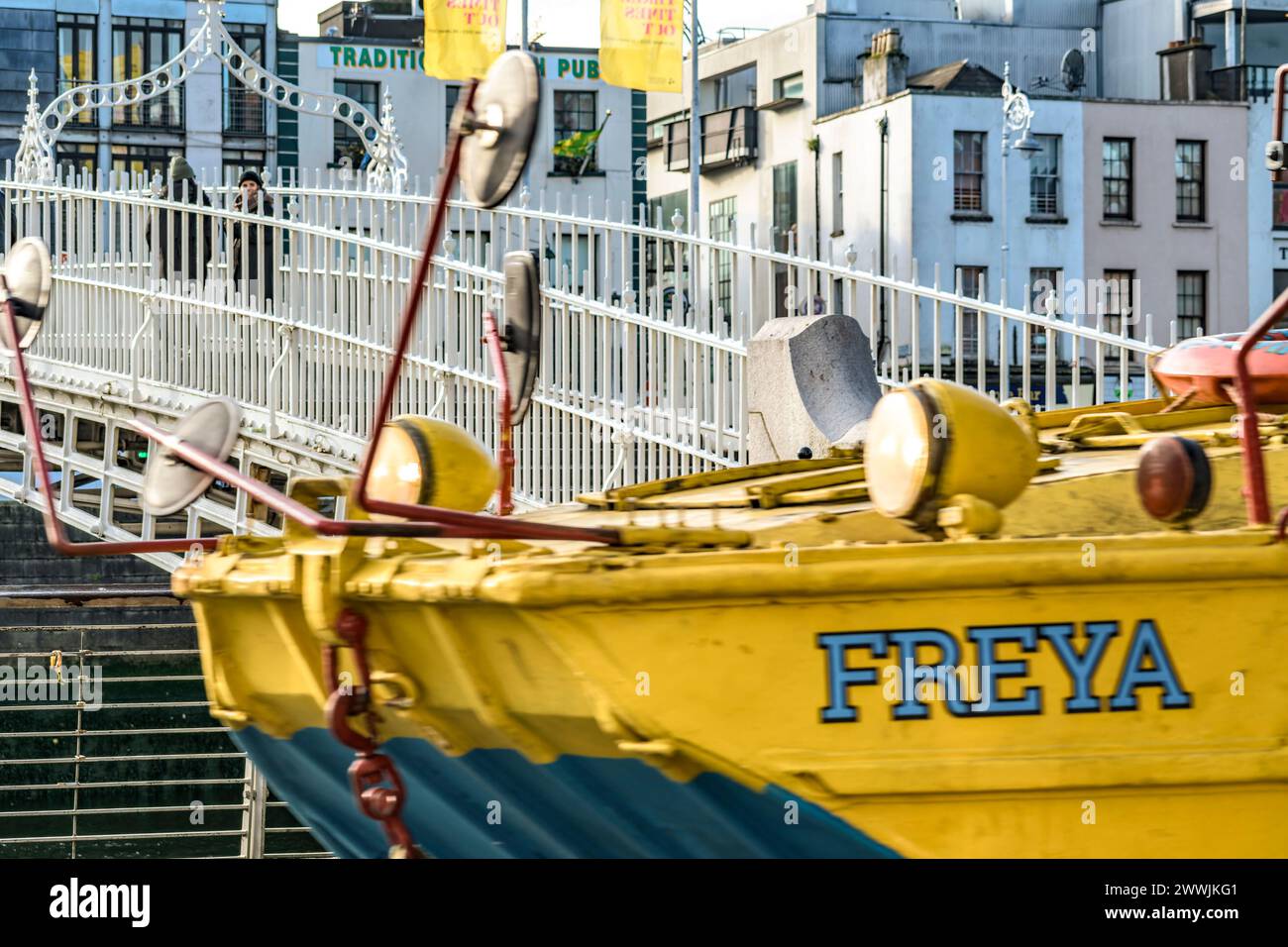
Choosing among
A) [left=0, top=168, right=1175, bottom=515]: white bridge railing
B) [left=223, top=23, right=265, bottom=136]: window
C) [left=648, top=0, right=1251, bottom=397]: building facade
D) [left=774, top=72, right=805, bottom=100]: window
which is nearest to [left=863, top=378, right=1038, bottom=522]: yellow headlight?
[left=0, top=168, right=1175, bottom=515]: white bridge railing

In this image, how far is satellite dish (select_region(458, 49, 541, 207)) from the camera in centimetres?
410

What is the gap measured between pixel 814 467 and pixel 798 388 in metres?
2.96

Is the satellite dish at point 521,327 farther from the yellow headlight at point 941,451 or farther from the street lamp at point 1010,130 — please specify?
the street lamp at point 1010,130

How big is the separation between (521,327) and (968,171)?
37.4 m

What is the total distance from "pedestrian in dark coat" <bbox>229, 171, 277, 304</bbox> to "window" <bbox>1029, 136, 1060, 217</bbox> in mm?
30066

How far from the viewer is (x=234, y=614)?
5.25 meters

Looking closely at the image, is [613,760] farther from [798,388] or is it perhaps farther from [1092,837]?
[798,388]

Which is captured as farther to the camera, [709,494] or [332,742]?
[709,494]

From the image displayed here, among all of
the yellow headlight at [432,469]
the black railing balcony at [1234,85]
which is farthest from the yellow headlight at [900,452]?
the black railing balcony at [1234,85]

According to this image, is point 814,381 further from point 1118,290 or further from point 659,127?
point 659,127

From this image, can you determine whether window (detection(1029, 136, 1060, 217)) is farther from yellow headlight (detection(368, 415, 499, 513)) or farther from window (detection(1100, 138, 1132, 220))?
yellow headlight (detection(368, 415, 499, 513))

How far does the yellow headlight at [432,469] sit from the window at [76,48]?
144ft

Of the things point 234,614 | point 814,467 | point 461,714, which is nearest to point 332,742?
point 234,614

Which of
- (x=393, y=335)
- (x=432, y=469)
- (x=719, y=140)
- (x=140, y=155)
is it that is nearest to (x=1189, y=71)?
(x=719, y=140)
